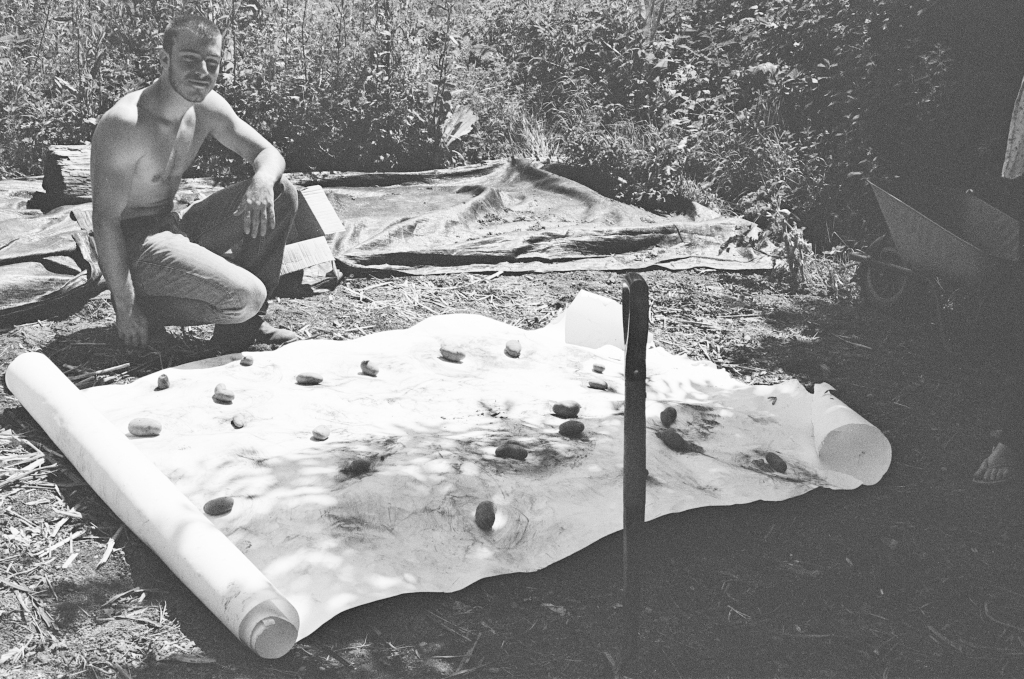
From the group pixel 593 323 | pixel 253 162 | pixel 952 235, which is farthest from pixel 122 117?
pixel 952 235

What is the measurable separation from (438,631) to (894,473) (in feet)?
5.91

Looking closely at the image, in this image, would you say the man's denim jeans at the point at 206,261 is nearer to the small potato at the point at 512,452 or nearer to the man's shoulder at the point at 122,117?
the man's shoulder at the point at 122,117

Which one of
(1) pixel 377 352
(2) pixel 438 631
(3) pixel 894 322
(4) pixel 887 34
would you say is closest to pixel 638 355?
(2) pixel 438 631

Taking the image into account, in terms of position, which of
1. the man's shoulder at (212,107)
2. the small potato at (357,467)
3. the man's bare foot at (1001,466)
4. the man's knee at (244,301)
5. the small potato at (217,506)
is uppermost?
the man's shoulder at (212,107)

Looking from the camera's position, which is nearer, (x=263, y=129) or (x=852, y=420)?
(x=852, y=420)

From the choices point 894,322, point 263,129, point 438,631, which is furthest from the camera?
point 263,129

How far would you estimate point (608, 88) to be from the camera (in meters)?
7.57

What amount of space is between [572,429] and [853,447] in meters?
0.96

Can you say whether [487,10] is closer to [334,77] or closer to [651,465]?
[334,77]

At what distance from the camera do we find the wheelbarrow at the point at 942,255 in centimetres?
400

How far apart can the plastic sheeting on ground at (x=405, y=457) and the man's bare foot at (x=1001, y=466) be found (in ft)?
1.14

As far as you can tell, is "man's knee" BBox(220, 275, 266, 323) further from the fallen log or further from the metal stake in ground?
the metal stake in ground

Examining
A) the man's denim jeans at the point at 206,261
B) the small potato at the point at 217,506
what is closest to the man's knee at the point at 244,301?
the man's denim jeans at the point at 206,261

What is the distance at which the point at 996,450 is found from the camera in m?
3.20
